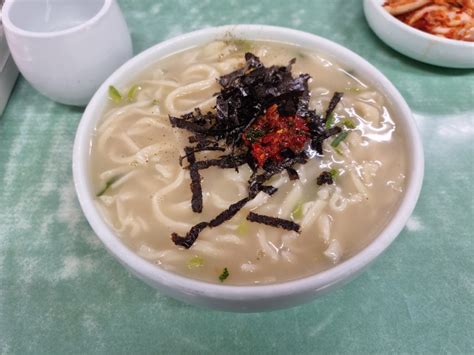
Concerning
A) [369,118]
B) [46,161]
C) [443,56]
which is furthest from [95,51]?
[443,56]

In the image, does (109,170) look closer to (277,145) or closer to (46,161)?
(46,161)

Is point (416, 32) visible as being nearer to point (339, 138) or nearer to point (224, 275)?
point (339, 138)

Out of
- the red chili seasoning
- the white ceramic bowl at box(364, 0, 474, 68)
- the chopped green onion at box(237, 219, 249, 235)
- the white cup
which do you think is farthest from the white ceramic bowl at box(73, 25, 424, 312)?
the white ceramic bowl at box(364, 0, 474, 68)

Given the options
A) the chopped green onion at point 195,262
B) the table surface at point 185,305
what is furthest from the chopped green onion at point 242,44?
the chopped green onion at point 195,262

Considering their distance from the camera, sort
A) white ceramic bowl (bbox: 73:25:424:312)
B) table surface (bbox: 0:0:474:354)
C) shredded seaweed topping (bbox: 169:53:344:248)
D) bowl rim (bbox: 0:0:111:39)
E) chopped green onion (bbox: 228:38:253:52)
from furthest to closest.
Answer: chopped green onion (bbox: 228:38:253:52)
bowl rim (bbox: 0:0:111:39)
shredded seaweed topping (bbox: 169:53:344:248)
table surface (bbox: 0:0:474:354)
white ceramic bowl (bbox: 73:25:424:312)

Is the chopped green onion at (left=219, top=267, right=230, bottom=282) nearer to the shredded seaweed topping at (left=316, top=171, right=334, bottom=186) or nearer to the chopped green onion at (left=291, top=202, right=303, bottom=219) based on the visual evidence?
the chopped green onion at (left=291, top=202, right=303, bottom=219)

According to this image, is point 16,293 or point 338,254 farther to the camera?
point 16,293
